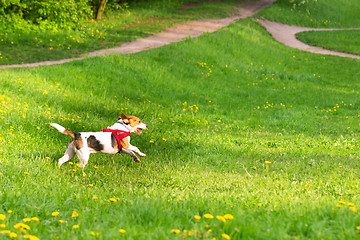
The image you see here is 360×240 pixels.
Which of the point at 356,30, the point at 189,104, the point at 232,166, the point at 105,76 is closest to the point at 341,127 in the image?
the point at 189,104

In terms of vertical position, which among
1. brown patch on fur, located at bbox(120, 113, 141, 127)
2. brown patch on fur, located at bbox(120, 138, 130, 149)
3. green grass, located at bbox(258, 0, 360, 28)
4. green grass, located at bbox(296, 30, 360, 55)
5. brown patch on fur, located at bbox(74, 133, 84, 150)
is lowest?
green grass, located at bbox(296, 30, 360, 55)

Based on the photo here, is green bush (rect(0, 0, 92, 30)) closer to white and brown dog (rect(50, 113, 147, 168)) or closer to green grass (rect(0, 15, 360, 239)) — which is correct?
green grass (rect(0, 15, 360, 239))

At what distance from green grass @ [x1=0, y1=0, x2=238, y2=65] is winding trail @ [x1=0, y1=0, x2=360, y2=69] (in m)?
0.72

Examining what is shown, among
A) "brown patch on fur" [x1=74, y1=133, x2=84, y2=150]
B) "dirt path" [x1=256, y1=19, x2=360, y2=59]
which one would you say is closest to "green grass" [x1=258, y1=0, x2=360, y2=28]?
"dirt path" [x1=256, y1=19, x2=360, y2=59]

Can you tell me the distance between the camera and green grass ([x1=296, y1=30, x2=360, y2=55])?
25.2 metres

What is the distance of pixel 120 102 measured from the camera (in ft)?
37.1

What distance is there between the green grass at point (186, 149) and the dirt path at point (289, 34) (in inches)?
249

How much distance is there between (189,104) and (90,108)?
12.0 feet

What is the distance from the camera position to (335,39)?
2695 cm

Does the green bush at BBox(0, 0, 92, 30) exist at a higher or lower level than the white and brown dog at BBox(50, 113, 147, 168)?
higher

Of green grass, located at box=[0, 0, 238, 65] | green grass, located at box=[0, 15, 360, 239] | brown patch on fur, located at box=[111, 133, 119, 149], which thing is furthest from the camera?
green grass, located at box=[0, 0, 238, 65]

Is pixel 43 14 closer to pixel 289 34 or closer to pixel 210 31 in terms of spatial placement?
pixel 210 31

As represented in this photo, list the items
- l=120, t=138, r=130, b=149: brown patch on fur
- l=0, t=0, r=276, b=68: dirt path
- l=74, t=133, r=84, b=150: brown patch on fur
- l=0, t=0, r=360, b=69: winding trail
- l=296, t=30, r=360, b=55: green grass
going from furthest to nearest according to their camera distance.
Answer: l=296, t=30, r=360, b=55: green grass < l=0, t=0, r=360, b=69: winding trail < l=0, t=0, r=276, b=68: dirt path < l=120, t=138, r=130, b=149: brown patch on fur < l=74, t=133, r=84, b=150: brown patch on fur

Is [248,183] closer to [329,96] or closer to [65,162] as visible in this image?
[65,162]
